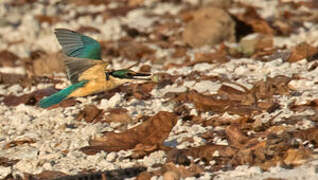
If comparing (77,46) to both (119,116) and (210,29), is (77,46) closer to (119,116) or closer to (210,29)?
(119,116)

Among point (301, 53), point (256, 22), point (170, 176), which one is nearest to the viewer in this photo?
point (170, 176)

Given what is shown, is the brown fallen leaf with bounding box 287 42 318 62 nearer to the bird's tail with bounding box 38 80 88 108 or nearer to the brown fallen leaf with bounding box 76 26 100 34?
the bird's tail with bounding box 38 80 88 108

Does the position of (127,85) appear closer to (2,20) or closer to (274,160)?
(274,160)

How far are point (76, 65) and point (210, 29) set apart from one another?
3.96 m

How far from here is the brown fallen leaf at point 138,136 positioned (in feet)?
18.8

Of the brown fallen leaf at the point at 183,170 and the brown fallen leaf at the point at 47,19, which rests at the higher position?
the brown fallen leaf at the point at 47,19

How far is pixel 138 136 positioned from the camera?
589 centimetres

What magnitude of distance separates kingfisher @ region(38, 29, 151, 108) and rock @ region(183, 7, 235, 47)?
375 cm

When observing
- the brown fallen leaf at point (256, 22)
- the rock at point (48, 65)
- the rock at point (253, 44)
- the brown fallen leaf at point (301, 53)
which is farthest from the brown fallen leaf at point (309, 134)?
the brown fallen leaf at point (256, 22)

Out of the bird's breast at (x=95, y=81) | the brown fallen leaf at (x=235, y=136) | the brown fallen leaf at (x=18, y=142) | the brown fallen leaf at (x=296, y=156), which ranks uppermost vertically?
the bird's breast at (x=95, y=81)

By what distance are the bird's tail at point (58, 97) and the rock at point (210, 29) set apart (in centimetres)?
383

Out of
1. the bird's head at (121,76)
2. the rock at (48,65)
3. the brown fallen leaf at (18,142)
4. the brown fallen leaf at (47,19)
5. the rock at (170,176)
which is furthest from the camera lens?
the brown fallen leaf at (47,19)

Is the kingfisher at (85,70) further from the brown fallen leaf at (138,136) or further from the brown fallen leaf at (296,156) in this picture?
the brown fallen leaf at (296,156)

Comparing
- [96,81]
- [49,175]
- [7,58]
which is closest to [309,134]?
[96,81]
